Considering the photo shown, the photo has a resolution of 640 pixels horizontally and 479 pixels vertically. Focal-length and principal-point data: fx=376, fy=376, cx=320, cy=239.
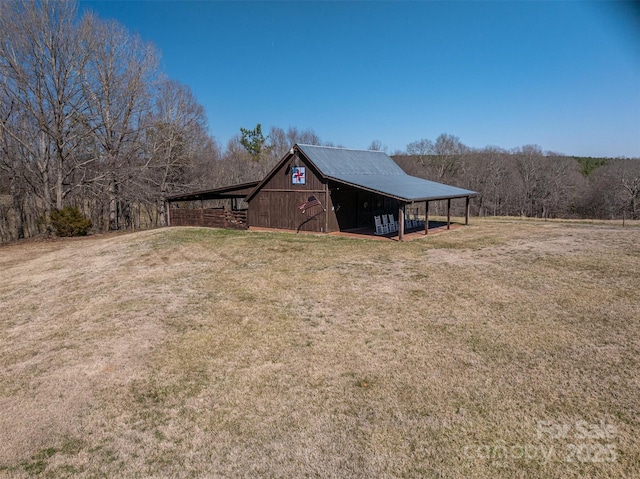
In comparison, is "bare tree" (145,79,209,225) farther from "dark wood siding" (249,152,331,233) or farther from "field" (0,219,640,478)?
"field" (0,219,640,478)

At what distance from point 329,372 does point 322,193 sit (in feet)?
45.5

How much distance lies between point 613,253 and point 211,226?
20060 mm

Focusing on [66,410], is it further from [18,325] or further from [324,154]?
[324,154]

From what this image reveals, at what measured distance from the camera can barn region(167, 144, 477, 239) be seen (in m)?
19.0

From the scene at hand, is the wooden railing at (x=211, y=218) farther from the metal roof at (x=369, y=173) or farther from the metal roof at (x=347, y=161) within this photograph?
the metal roof at (x=369, y=173)

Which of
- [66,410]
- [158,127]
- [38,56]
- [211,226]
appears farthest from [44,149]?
[66,410]

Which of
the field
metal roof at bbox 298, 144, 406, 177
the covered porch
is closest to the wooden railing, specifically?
metal roof at bbox 298, 144, 406, 177

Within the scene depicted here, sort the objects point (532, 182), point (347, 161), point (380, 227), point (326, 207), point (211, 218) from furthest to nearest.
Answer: point (532, 182)
point (211, 218)
point (347, 161)
point (326, 207)
point (380, 227)

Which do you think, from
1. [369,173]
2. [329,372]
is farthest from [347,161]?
[329,372]

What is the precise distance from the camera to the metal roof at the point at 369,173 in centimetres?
1755

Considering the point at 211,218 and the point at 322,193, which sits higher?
the point at 322,193

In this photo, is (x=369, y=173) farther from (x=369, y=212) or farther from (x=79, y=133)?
(x=79, y=133)

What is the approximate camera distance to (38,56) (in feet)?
72.8

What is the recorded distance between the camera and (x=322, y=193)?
19062mm
